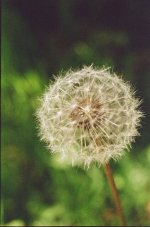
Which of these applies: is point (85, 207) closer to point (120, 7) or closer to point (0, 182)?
point (0, 182)

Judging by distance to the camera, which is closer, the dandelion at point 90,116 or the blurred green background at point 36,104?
the dandelion at point 90,116

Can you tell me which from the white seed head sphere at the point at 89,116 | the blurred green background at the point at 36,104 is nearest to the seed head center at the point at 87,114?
the white seed head sphere at the point at 89,116

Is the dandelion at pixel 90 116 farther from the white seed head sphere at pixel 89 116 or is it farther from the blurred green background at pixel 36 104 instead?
the blurred green background at pixel 36 104

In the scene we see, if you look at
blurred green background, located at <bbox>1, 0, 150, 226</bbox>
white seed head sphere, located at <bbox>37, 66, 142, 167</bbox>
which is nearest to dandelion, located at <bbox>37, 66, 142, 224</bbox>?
white seed head sphere, located at <bbox>37, 66, 142, 167</bbox>

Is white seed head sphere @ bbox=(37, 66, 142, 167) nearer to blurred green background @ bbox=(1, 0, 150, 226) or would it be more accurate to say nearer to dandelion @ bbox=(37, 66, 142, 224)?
dandelion @ bbox=(37, 66, 142, 224)

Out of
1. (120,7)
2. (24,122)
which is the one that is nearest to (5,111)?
(24,122)

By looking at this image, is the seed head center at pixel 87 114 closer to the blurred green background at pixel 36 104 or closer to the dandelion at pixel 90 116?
the dandelion at pixel 90 116

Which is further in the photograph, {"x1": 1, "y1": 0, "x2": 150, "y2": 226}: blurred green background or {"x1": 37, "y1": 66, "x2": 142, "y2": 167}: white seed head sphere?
{"x1": 1, "y1": 0, "x2": 150, "y2": 226}: blurred green background
